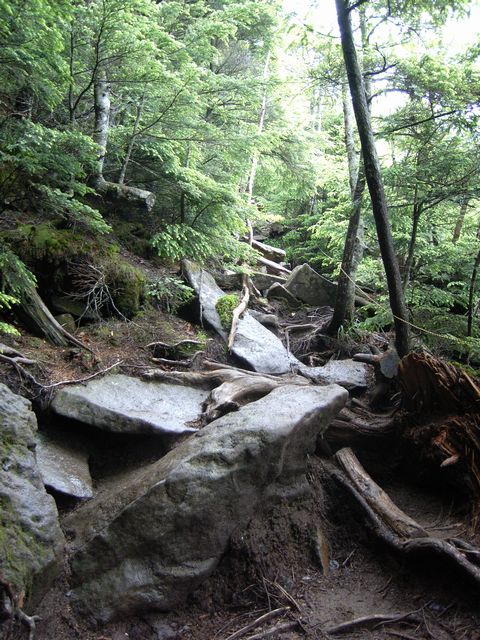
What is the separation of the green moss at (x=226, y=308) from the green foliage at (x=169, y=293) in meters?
0.65

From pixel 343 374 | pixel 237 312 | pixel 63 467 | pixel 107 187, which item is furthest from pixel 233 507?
pixel 107 187

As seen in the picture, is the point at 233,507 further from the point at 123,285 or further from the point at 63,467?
the point at 123,285

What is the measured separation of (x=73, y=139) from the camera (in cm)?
544

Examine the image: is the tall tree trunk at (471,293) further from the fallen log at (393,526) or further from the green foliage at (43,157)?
the green foliage at (43,157)

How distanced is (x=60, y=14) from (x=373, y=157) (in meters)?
4.66

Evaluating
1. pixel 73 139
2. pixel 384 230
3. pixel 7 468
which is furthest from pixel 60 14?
pixel 384 230

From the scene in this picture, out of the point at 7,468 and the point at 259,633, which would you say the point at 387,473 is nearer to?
the point at 259,633

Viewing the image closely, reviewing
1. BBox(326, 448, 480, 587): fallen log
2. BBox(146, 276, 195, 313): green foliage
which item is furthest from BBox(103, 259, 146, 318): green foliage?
BBox(326, 448, 480, 587): fallen log

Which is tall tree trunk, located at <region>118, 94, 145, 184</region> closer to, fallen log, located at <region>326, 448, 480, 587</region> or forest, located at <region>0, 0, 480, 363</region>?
forest, located at <region>0, 0, 480, 363</region>

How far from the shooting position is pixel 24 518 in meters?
3.62

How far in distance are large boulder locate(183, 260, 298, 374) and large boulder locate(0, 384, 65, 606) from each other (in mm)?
4232

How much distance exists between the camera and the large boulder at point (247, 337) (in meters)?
7.80

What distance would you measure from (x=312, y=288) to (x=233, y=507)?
29.7 ft

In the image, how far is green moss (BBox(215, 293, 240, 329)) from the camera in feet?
28.0
